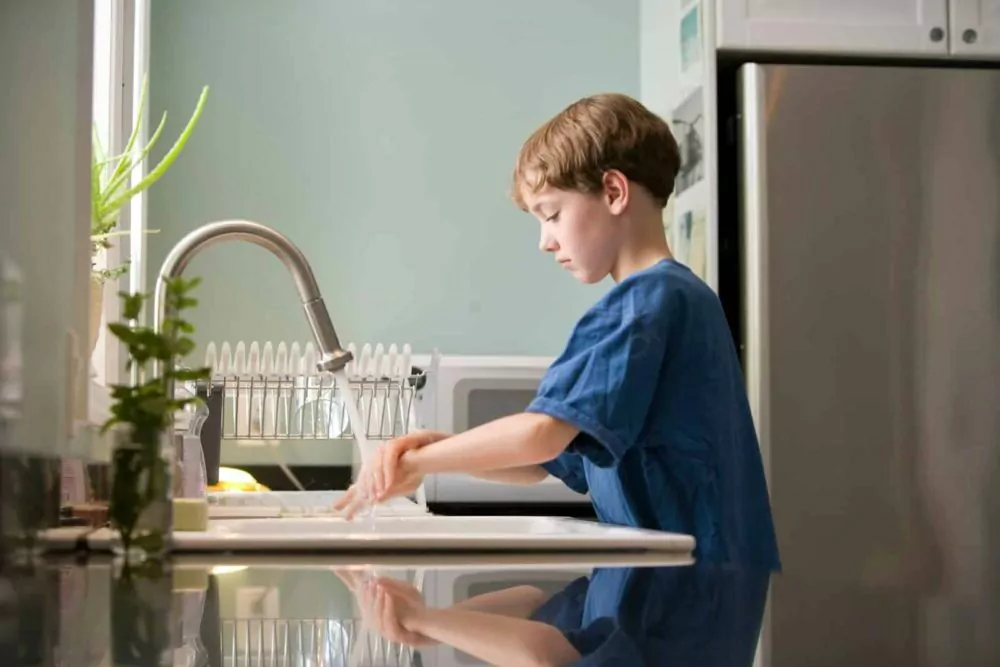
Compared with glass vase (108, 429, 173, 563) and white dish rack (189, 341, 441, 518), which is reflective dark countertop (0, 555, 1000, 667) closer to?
glass vase (108, 429, 173, 563)

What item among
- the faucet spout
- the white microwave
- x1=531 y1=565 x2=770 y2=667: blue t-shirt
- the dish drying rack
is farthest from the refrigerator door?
x1=531 y1=565 x2=770 y2=667: blue t-shirt

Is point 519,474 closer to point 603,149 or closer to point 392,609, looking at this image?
point 603,149

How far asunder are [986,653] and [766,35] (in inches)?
74.6

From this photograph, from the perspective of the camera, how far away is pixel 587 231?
1.40 meters

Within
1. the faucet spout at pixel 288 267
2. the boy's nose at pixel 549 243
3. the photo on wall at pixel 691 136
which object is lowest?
the faucet spout at pixel 288 267

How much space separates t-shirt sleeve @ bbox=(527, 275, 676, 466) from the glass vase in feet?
1.13

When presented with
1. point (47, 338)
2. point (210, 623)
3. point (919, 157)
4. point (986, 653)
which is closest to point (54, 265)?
point (47, 338)

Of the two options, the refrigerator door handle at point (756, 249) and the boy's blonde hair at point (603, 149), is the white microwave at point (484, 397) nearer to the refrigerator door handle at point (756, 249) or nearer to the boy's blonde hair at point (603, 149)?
the refrigerator door handle at point (756, 249)

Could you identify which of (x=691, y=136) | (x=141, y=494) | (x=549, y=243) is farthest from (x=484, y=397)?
(x=141, y=494)

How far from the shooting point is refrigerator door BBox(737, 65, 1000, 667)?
242 centimetres

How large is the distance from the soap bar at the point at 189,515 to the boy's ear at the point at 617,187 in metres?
0.54

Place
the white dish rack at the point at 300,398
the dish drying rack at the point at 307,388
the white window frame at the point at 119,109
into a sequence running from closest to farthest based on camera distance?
the white dish rack at the point at 300,398 < the dish drying rack at the point at 307,388 < the white window frame at the point at 119,109

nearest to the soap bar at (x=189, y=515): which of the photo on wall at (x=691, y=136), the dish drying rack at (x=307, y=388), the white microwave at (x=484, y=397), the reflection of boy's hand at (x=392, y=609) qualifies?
the reflection of boy's hand at (x=392, y=609)

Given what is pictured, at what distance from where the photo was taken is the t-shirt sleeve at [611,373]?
1.13m
